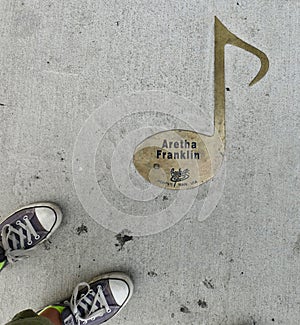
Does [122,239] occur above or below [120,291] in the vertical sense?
above

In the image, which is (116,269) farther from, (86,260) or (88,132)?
(88,132)

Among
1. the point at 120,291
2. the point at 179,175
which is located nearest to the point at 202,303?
the point at 120,291

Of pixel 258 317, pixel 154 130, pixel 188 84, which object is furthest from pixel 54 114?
pixel 258 317

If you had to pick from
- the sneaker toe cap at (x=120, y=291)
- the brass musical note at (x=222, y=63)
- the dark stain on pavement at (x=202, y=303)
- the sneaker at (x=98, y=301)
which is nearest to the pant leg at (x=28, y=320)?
the sneaker at (x=98, y=301)

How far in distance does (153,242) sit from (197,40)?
→ 703mm

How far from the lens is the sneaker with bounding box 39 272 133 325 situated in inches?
49.1

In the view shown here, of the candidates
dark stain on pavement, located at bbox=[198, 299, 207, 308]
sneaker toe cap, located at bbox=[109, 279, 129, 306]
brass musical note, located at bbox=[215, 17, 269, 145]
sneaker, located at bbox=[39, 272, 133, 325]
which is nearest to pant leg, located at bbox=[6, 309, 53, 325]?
sneaker, located at bbox=[39, 272, 133, 325]

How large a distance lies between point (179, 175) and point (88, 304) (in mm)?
515

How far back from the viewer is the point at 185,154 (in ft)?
4.38

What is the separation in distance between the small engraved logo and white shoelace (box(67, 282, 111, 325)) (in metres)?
0.43

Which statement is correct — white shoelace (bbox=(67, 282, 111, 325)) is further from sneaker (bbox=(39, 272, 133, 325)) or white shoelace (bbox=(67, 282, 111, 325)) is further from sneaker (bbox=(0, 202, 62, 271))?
sneaker (bbox=(0, 202, 62, 271))

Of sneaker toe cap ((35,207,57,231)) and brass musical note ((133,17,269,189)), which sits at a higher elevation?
brass musical note ((133,17,269,189))

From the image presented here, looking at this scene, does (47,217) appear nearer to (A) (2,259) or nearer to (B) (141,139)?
(A) (2,259)


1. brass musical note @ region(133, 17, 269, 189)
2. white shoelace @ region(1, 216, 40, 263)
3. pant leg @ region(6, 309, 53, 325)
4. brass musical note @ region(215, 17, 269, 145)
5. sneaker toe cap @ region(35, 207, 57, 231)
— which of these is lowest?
pant leg @ region(6, 309, 53, 325)
